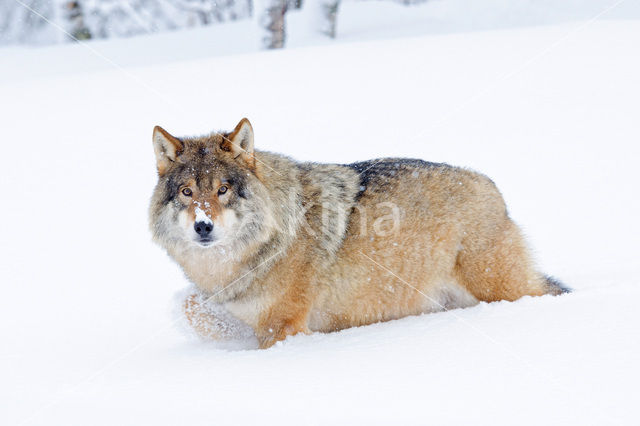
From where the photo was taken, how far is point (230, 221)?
4254mm

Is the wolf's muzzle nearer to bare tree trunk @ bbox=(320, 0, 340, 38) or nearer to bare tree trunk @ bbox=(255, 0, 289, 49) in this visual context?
bare tree trunk @ bbox=(255, 0, 289, 49)

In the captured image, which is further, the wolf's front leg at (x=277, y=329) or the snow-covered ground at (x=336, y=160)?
the wolf's front leg at (x=277, y=329)

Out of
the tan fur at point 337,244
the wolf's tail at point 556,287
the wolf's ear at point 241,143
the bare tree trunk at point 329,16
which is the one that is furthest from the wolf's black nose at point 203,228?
the bare tree trunk at point 329,16

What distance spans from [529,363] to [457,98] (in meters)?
7.99

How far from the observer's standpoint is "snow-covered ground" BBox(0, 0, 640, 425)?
117 inches

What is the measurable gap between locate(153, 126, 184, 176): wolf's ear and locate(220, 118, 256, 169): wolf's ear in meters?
0.34

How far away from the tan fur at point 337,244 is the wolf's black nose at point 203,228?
0.79 ft

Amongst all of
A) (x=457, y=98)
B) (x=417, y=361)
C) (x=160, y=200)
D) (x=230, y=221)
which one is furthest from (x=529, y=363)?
(x=457, y=98)

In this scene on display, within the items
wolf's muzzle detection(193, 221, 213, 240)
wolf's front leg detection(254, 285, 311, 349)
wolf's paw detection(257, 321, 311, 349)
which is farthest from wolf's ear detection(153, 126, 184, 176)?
wolf's paw detection(257, 321, 311, 349)

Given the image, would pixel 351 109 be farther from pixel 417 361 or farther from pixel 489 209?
pixel 417 361

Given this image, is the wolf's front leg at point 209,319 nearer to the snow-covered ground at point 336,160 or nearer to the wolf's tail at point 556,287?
the snow-covered ground at point 336,160

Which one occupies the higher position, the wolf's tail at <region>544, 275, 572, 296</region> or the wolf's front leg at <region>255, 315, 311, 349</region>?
→ the wolf's tail at <region>544, 275, 572, 296</region>

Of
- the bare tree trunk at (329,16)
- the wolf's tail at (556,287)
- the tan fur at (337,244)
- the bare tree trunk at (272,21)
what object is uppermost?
the bare tree trunk at (329,16)

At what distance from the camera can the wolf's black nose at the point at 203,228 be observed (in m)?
4.06
